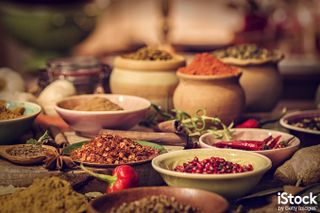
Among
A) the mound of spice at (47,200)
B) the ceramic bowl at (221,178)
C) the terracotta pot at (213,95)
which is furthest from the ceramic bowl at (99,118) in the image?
the mound of spice at (47,200)

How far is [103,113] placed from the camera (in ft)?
9.02

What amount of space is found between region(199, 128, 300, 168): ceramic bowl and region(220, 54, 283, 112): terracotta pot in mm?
525

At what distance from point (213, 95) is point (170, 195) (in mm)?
936

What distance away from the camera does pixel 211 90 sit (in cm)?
286

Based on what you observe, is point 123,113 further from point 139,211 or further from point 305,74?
point 305,74

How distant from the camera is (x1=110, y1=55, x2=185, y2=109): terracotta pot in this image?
313 cm

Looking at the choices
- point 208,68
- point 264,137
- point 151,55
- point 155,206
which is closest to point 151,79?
point 151,55

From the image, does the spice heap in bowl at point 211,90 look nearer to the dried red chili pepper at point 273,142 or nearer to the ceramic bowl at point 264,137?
the ceramic bowl at point 264,137

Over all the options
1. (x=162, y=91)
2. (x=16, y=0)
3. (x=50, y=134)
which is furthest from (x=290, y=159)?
(x=16, y=0)

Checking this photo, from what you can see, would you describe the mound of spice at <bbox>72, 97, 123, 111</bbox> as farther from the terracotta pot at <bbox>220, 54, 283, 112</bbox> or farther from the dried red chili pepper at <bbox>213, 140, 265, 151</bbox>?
the terracotta pot at <bbox>220, 54, 283, 112</bbox>

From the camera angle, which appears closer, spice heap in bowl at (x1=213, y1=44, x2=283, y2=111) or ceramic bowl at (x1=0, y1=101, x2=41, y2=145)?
ceramic bowl at (x1=0, y1=101, x2=41, y2=145)

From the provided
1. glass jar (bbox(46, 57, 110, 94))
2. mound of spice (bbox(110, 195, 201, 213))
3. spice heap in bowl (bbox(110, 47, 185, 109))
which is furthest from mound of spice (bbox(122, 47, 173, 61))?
mound of spice (bbox(110, 195, 201, 213))

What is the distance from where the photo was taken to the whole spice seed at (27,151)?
8.03 feet

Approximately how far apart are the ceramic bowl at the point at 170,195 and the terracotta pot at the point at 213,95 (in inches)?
35.9
